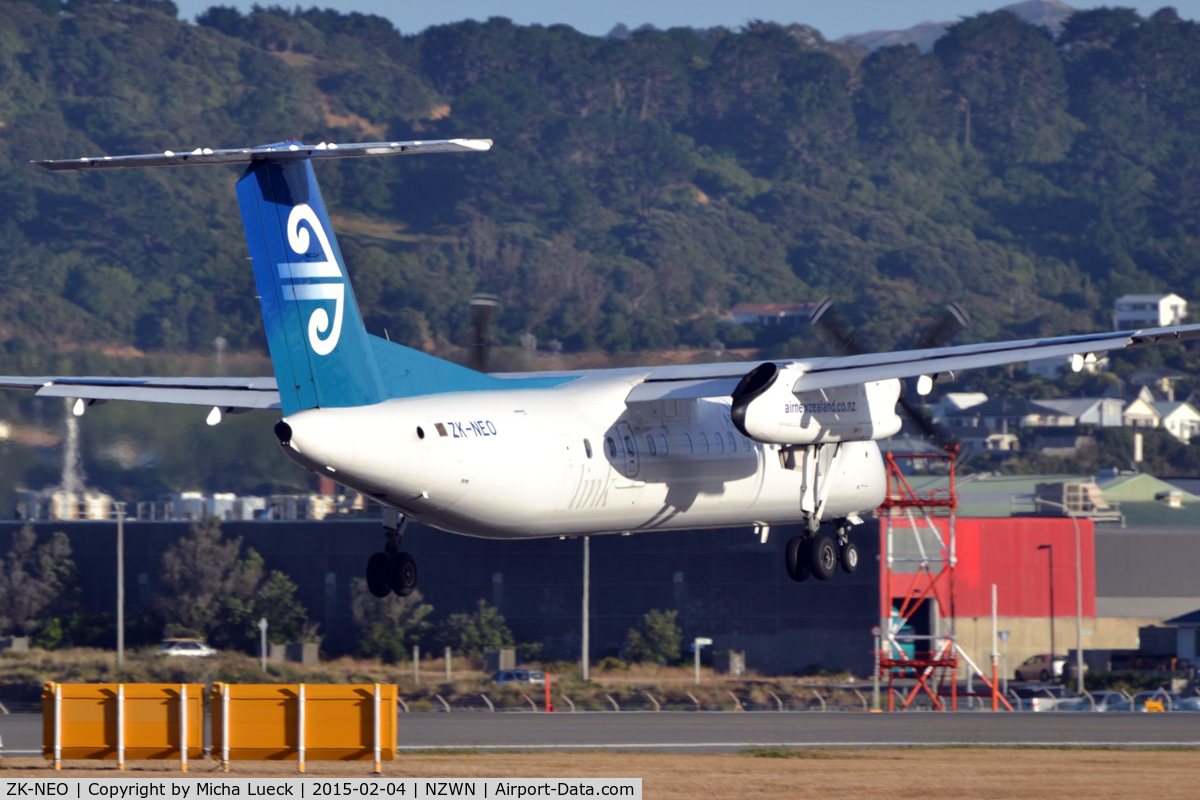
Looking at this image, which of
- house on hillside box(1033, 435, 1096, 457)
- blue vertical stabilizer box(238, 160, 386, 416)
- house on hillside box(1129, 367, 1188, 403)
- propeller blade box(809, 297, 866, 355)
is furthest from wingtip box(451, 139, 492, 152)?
house on hillside box(1129, 367, 1188, 403)

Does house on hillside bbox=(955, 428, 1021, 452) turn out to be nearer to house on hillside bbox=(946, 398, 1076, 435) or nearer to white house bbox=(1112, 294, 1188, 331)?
house on hillside bbox=(946, 398, 1076, 435)

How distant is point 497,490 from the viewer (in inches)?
986

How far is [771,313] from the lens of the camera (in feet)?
491

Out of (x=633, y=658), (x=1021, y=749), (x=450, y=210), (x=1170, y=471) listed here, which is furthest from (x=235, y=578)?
(x=450, y=210)

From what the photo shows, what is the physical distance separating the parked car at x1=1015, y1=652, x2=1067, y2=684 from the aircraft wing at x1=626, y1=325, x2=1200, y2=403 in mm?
42731

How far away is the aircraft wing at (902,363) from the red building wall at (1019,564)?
4138 centimetres

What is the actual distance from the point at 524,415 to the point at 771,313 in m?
125

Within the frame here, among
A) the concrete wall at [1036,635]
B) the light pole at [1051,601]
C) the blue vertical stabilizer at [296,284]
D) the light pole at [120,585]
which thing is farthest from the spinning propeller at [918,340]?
the light pole at [1051,601]

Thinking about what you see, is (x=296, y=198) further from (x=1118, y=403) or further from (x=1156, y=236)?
(x=1156, y=236)

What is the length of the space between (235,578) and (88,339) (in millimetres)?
46214

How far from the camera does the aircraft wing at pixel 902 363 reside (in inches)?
1086

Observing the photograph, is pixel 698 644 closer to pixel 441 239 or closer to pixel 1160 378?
pixel 441 239

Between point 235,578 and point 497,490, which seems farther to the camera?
point 235,578

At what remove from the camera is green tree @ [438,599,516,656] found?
65375mm
